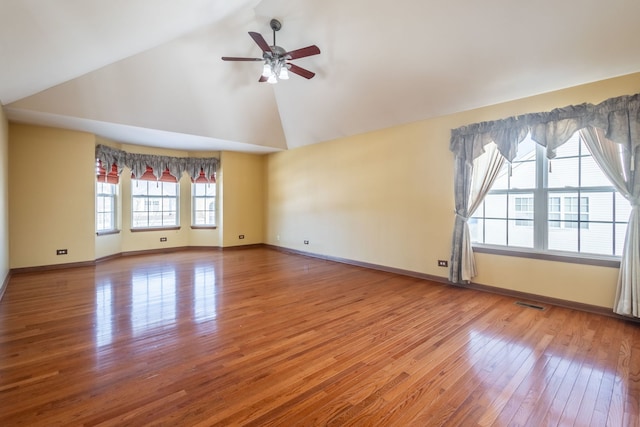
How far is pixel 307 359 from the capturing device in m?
2.39

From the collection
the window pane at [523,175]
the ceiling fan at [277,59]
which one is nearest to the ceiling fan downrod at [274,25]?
the ceiling fan at [277,59]

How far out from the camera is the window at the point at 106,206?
6176 millimetres

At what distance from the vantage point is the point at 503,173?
13.8ft

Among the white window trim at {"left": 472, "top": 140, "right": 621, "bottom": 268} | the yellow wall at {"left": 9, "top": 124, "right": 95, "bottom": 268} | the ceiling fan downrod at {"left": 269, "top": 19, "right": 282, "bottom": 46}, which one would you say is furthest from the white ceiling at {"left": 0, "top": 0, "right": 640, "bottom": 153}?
the white window trim at {"left": 472, "top": 140, "right": 621, "bottom": 268}

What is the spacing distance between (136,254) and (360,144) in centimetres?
563

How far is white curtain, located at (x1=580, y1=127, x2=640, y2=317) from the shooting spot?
3090mm

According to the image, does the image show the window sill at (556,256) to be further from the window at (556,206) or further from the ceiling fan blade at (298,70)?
the ceiling fan blade at (298,70)

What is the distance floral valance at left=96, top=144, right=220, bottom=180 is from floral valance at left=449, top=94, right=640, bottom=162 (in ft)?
18.9

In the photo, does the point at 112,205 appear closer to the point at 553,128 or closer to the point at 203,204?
the point at 203,204

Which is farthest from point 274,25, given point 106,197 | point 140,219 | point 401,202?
point 140,219

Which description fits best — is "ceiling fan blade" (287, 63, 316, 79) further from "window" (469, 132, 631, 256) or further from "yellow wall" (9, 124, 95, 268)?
"yellow wall" (9, 124, 95, 268)

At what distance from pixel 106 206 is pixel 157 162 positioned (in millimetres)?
1452

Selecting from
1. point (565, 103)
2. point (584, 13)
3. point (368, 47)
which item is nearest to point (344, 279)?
point (368, 47)

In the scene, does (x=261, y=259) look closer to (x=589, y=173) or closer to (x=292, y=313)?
(x=292, y=313)
